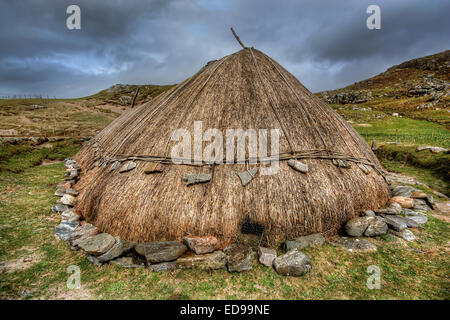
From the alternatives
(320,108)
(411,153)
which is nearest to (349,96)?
(411,153)

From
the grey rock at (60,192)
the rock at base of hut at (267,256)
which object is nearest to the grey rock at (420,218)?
the rock at base of hut at (267,256)

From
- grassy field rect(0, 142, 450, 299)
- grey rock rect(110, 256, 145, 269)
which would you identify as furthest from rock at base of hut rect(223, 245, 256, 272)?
grey rock rect(110, 256, 145, 269)

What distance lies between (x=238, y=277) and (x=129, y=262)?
288 centimetres

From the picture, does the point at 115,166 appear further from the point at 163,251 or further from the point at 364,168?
the point at 364,168

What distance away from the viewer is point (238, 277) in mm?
5020

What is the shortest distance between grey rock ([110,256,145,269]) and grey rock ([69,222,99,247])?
1.38m

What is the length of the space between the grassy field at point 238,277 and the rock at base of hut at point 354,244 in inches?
6.9

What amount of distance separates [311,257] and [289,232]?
2.71 feet

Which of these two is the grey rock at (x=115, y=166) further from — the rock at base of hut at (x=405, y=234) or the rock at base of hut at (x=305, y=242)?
the rock at base of hut at (x=405, y=234)

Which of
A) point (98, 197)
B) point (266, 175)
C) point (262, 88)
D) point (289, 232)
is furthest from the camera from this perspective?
point (262, 88)

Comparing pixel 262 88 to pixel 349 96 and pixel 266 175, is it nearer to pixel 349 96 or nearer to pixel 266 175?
pixel 266 175

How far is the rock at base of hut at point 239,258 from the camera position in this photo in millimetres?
5125
